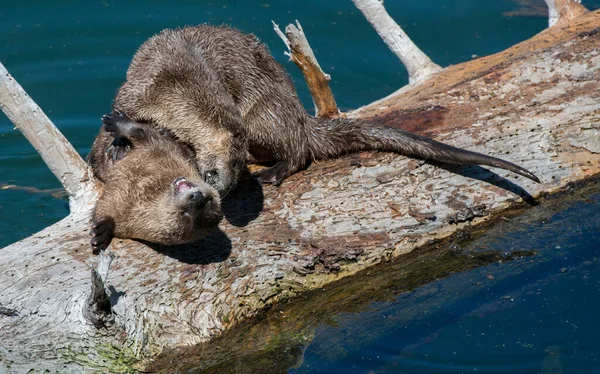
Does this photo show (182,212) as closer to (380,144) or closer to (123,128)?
(123,128)

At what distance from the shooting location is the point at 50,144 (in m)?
5.67

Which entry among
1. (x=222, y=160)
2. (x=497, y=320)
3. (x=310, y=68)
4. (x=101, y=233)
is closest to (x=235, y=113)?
(x=222, y=160)

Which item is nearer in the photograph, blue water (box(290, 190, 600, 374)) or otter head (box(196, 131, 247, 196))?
blue water (box(290, 190, 600, 374))

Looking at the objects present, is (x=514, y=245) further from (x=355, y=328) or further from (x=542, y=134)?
(x=355, y=328)

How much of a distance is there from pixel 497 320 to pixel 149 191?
237 cm

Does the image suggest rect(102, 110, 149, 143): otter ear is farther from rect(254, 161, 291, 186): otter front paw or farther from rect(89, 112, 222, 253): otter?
rect(254, 161, 291, 186): otter front paw

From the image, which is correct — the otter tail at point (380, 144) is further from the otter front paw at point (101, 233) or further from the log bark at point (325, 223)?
the otter front paw at point (101, 233)

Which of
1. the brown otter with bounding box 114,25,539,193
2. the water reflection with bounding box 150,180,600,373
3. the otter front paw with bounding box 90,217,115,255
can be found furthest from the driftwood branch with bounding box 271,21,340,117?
the otter front paw with bounding box 90,217,115,255

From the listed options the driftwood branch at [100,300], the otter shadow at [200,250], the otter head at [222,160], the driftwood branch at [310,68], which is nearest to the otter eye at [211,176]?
the otter head at [222,160]

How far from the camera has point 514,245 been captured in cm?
567

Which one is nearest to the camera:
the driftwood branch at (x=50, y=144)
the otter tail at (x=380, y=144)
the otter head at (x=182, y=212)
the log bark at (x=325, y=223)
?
the log bark at (x=325, y=223)

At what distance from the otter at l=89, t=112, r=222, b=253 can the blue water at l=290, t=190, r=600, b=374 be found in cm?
111

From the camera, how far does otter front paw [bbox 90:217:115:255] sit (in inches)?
188

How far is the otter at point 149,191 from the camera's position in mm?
4672
